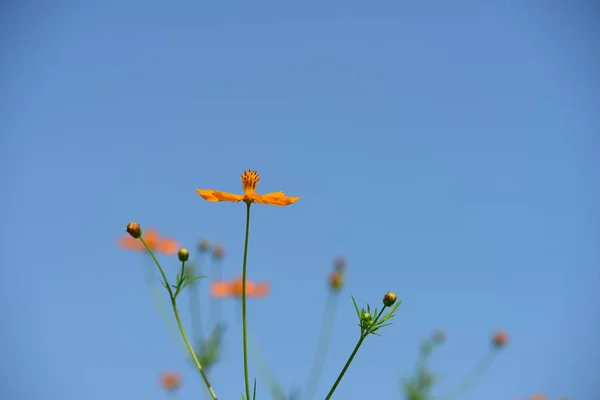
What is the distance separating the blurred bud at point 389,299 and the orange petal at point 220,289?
9.57 ft

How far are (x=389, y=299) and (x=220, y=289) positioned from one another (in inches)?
127

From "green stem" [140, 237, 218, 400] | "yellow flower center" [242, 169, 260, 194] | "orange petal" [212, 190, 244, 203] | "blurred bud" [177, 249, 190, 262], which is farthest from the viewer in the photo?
"yellow flower center" [242, 169, 260, 194]

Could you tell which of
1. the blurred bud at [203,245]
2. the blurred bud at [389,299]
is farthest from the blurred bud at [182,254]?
the blurred bud at [203,245]

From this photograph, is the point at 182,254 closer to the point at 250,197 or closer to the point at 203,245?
the point at 250,197

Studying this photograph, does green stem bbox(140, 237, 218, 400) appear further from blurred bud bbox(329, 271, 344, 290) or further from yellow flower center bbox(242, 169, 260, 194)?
blurred bud bbox(329, 271, 344, 290)

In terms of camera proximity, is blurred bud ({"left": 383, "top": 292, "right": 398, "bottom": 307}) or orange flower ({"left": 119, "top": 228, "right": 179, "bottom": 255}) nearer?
blurred bud ({"left": 383, "top": 292, "right": 398, "bottom": 307})

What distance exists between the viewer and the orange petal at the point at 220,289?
511cm

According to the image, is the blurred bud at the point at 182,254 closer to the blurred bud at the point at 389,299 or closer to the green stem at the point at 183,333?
the green stem at the point at 183,333

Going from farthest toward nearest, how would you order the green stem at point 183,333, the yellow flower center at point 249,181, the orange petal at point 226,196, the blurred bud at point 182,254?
the yellow flower center at point 249,181 → the orange petal at point 226,196 → the blurred bud at point 182,254 → the green stem at point 183,333

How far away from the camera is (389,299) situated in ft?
7.75

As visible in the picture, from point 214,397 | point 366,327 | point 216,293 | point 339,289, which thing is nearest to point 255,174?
point 366,327

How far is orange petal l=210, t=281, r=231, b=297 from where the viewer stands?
5.11 meters

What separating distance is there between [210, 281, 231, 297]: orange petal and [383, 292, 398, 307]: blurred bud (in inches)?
115

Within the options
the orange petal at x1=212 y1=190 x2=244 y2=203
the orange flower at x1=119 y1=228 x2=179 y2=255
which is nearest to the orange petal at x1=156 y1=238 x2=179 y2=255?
the orange flower at x1=119 y1=228 x2=179 y2=255
